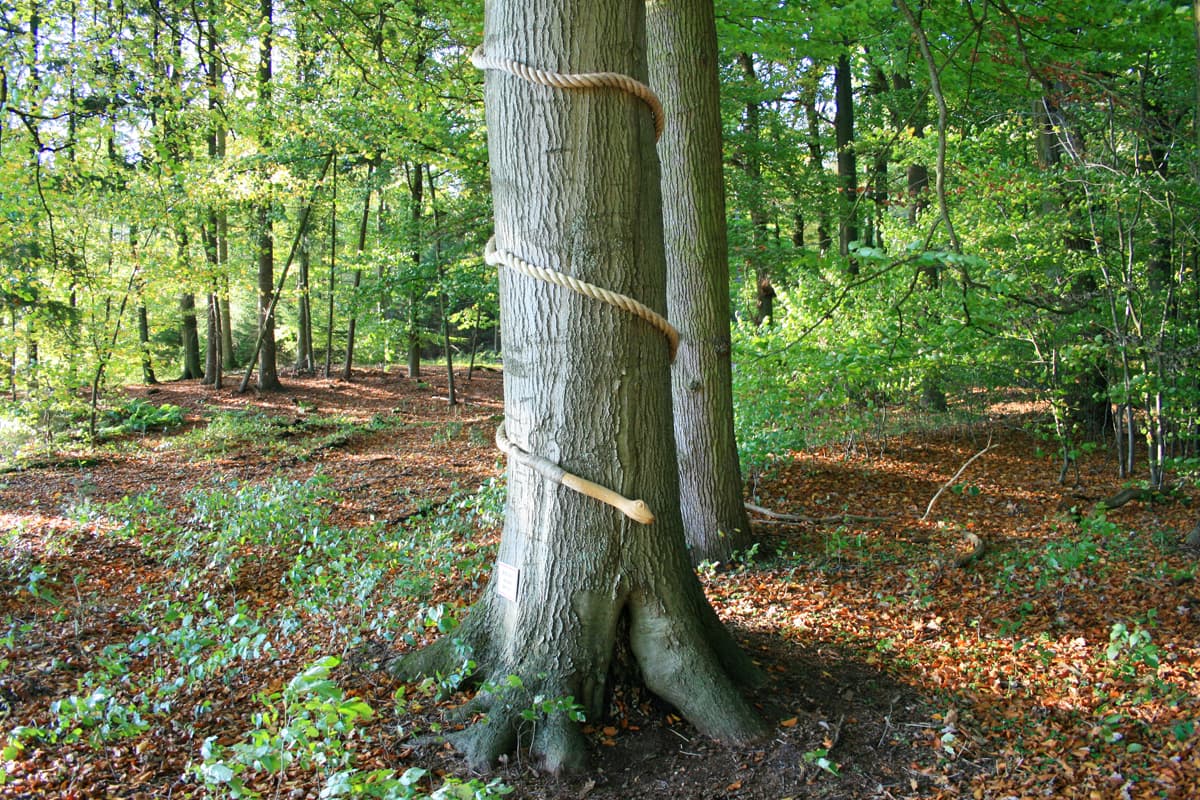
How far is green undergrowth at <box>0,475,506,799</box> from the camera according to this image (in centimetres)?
225

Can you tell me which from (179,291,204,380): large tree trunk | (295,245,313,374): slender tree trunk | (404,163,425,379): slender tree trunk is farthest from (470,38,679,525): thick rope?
(179,291,204,380): large tree trunk

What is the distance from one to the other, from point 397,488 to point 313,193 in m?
9.27

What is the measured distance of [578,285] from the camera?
2.54 metres

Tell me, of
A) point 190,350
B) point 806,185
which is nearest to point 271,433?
point 190,350

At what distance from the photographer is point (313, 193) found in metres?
15.0

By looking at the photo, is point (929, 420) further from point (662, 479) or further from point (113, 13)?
point (113, 13)

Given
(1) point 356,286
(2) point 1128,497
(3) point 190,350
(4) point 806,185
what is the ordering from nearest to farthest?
(2) point 1128,497 → (4) point 806,185 → (1) point 356,286 → (3) point 190,350

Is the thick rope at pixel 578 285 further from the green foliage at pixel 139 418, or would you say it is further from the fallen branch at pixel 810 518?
the green foliage at pixel 139 418

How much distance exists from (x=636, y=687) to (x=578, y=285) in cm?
154

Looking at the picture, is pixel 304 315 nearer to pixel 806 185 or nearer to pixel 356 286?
pixel 356 286

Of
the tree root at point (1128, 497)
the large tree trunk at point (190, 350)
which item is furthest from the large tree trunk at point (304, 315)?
the tree root at point (1128, 497)

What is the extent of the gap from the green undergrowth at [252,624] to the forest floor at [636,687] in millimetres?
22

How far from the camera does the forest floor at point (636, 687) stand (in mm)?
2508

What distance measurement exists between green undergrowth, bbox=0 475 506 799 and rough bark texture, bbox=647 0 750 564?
1.60 metres
